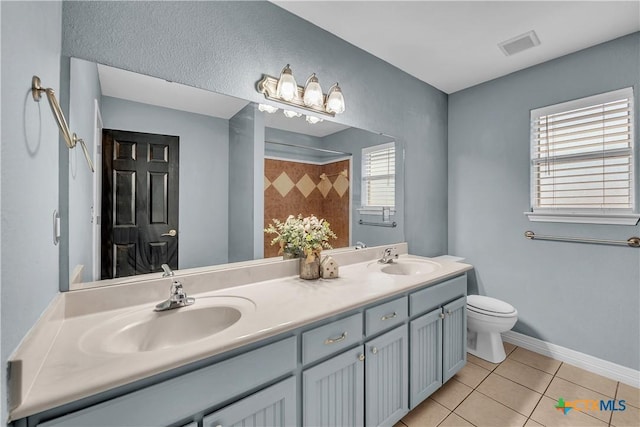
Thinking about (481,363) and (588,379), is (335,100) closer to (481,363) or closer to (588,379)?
(481,363)

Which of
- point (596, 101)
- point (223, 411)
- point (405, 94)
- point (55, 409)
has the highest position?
point (405, 94)

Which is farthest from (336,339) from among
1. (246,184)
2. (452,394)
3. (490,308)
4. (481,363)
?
(481,363)

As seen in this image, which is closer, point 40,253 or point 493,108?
point 40,253

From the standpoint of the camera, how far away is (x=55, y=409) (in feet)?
2.15

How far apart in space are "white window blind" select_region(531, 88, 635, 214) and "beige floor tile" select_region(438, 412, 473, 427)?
1730 mm

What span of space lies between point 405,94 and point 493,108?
86 centimetres

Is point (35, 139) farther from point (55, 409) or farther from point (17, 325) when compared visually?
point (55, 409)

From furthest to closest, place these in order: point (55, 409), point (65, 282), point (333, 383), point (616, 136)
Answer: point (616, 136)
point (333, 383)
point (65, 282)
point (55, 409)

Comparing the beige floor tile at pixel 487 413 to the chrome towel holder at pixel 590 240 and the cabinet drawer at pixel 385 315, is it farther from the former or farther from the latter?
the chrome towel holder at pixel 590 240

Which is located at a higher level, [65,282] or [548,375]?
[65,282]

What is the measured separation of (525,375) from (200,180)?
2603 millimetres

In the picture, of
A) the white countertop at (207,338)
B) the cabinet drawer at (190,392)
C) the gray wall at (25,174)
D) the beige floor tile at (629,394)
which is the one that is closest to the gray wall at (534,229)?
the beige floor tile at (629,394)

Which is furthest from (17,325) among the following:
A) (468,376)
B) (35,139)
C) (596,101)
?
(596,101)

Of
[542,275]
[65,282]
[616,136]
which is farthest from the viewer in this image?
[542,275]
